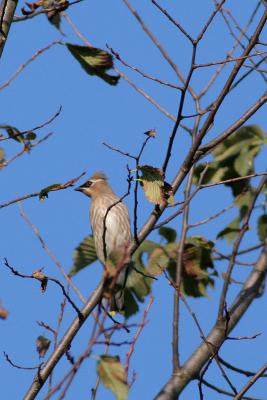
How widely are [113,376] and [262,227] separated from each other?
5026 mm

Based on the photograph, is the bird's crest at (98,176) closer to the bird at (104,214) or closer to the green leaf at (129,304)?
the bird at (104,214)

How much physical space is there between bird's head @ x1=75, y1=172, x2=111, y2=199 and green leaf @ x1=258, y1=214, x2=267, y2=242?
7.91ft

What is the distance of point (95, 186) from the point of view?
10273mm

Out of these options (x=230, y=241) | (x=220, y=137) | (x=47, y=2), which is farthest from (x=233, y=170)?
(x=47, y=2)

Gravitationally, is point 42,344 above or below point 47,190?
below

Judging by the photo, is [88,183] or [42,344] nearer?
[42,344]

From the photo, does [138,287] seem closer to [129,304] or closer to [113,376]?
[129,304]

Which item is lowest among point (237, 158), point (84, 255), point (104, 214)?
point (84, 255)

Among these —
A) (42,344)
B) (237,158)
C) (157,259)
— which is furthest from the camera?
(237,158)

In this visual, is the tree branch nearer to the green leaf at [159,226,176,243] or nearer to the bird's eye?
the green leaf at [159,226,176,243]

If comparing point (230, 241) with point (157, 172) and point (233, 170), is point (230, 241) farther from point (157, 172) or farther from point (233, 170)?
point (157, 172)

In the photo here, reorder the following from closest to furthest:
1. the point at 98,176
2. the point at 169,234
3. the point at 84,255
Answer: the point at 169,234
the point at 84,255
the point at 98,176

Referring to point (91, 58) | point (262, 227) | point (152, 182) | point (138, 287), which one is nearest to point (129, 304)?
point (138, 287)

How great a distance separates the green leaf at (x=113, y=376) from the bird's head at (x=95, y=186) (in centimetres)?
676
